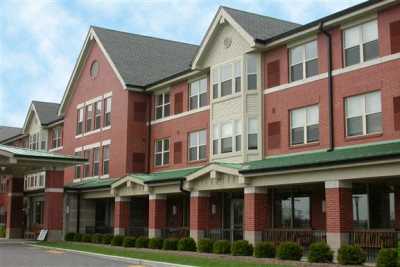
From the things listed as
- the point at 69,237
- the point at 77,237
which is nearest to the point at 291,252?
the point at 77,237

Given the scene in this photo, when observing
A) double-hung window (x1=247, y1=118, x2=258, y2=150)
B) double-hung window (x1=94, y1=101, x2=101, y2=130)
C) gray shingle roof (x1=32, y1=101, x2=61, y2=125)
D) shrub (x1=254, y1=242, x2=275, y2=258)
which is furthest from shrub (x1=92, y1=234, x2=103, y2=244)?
gray shingle roof (x1=32, y1=101, x2=61, y2=125)

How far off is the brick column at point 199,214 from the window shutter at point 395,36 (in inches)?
443

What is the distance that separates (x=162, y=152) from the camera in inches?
1510

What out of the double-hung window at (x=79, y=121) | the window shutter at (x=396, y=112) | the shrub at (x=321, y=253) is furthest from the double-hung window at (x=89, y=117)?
the shrub at (x=321, y=253)

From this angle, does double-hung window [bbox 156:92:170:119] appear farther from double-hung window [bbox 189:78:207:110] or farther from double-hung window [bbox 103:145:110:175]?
double-hung window [bbox 103:145:110:175]

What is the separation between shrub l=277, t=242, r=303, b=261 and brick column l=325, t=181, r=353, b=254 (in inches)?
46.4

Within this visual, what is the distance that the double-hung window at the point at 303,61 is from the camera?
27.5m

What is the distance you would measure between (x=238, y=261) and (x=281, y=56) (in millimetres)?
10590

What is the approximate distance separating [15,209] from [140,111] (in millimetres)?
15206

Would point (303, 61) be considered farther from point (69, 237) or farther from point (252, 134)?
point (69, 237)

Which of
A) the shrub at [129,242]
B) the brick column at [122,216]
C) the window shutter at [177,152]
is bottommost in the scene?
the shrub at [129,242]

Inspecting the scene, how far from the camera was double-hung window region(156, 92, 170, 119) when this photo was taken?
125 feet

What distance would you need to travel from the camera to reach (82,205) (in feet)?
140

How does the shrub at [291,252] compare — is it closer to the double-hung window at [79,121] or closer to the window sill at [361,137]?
the window sill at [361,137]
